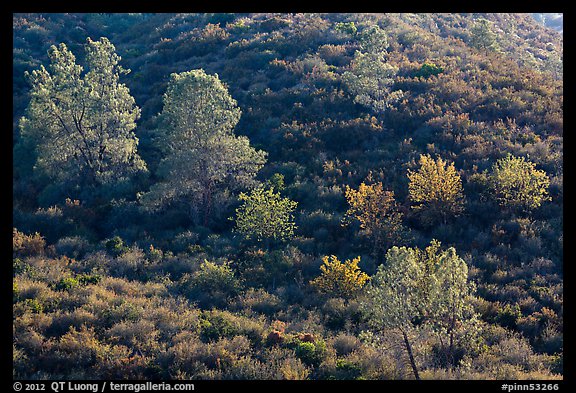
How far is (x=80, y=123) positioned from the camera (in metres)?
26.4

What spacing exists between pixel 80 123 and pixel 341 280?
19.1 metres

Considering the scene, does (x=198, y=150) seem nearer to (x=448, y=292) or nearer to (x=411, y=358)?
(x=448, y=292)

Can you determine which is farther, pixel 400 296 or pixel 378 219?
pixel 378 219

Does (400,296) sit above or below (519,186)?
below

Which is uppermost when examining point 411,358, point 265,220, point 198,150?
point 198,150

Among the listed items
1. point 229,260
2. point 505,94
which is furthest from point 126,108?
point 505,94

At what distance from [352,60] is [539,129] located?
57.6 feet

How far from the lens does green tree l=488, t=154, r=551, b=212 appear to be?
2081 cm

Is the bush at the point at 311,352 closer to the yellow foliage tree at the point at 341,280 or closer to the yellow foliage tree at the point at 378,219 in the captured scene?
the yellow foliage tree at the point at 341,280

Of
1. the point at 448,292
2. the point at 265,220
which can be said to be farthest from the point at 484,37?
the point at 448,292

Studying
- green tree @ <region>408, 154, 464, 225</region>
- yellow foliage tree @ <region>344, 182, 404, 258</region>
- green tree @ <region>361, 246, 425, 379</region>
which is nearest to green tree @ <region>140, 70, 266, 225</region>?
yellow foliage tree @ <region>344, 182, 404, 258</region>

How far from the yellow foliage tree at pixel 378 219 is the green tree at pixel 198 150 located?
23.0 ft
